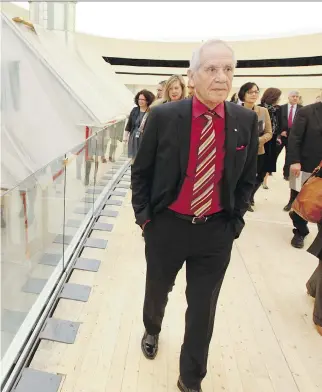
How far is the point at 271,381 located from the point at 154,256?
0.82 m

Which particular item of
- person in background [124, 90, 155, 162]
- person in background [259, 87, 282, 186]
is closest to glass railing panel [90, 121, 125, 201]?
person in background [124, 90, 155, 162]

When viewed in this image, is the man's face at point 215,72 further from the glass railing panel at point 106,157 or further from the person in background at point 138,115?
the person in background at point 138,115

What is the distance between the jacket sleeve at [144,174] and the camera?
126 centimetres

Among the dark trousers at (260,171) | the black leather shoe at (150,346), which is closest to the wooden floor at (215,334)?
the black leather shoe at (150,346)

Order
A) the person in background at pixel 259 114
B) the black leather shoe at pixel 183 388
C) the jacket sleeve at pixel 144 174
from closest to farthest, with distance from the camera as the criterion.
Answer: the jacket sleeve at pixel 144 174, the black leather shoe at pixel 183 388, the person in background at pixel 259 114

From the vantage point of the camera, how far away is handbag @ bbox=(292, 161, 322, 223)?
6.57 feet

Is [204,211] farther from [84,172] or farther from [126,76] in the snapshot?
[126,76]

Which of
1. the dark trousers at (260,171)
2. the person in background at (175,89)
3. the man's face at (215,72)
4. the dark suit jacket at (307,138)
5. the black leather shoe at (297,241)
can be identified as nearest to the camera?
the man's face at (215,72)

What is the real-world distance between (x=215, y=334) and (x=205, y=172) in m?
1.07

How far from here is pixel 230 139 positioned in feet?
3.95

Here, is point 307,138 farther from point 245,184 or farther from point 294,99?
point 294,99

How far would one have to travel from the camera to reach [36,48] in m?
3.28

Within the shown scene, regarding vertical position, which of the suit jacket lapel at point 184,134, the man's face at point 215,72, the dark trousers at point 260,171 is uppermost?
the man's face at point 215,72

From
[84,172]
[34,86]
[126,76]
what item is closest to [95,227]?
[84,172]
